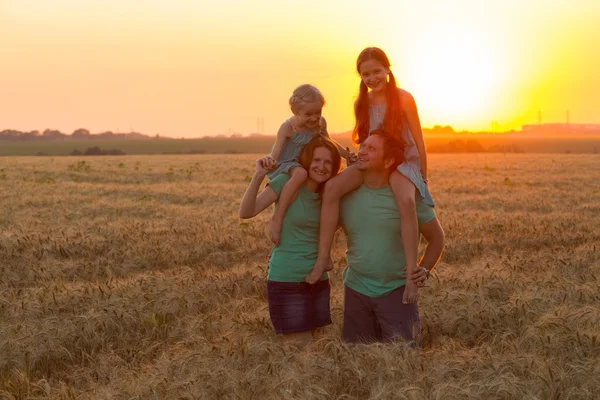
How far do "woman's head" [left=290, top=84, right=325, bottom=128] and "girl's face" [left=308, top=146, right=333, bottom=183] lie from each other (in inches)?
10.1

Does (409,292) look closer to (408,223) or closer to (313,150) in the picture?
(408,223)

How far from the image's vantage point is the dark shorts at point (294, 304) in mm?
5547

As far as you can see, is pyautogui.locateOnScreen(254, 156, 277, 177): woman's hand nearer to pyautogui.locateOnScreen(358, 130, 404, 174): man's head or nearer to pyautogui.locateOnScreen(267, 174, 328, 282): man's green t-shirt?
pyautogui.locateOnScreen(267, 174, 328, 282): man's green t-shirt

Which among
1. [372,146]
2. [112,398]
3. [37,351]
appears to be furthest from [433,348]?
[37,351]

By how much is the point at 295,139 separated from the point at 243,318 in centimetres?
207

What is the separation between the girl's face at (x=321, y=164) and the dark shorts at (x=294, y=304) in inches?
35.7

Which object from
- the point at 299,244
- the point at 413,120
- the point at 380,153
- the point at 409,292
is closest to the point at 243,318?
the point at 299,244

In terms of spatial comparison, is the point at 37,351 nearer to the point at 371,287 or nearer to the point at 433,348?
the point at 371,287

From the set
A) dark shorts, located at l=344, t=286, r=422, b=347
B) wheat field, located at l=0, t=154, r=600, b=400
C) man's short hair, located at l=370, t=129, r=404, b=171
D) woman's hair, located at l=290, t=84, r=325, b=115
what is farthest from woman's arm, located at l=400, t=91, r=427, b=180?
wheat field, located at l=0, t=154, r=600, b=400

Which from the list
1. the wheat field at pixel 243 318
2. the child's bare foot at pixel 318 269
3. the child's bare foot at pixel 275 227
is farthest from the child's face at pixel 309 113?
the wheat field at pixel 243 318

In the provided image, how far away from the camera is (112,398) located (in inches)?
A: 183

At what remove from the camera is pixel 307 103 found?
5188 millimetres

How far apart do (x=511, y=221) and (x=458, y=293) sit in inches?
270

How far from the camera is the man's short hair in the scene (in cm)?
533
